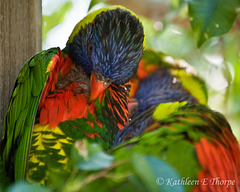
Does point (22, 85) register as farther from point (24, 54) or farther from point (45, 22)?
point (45, 22)

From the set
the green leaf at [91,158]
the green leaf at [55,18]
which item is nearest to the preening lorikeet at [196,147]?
the green leaf at [91,158]

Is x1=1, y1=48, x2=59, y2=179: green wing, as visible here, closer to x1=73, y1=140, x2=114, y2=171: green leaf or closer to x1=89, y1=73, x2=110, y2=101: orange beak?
x1=89, y1=73, x2=110, y2=101: orange beak

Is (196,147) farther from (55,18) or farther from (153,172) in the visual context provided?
(55,18)

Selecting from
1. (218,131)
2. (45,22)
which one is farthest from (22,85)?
(45,22)

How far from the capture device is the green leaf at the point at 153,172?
0.31m

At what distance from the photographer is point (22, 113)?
0.94m

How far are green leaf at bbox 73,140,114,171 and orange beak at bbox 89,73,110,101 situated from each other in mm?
671

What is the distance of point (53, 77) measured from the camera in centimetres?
103

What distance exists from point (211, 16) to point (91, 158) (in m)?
0.52

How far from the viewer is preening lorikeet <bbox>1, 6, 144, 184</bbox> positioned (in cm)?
94

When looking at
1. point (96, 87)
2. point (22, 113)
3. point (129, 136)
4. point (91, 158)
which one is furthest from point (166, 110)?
point (91, 158)

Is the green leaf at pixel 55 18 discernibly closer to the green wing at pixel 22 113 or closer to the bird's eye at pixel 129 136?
the green wing at pixel 22 113

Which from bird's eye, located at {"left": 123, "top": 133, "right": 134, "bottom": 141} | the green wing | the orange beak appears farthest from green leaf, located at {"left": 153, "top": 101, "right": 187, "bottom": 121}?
the green wing

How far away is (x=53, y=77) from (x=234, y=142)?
55 centimetres
